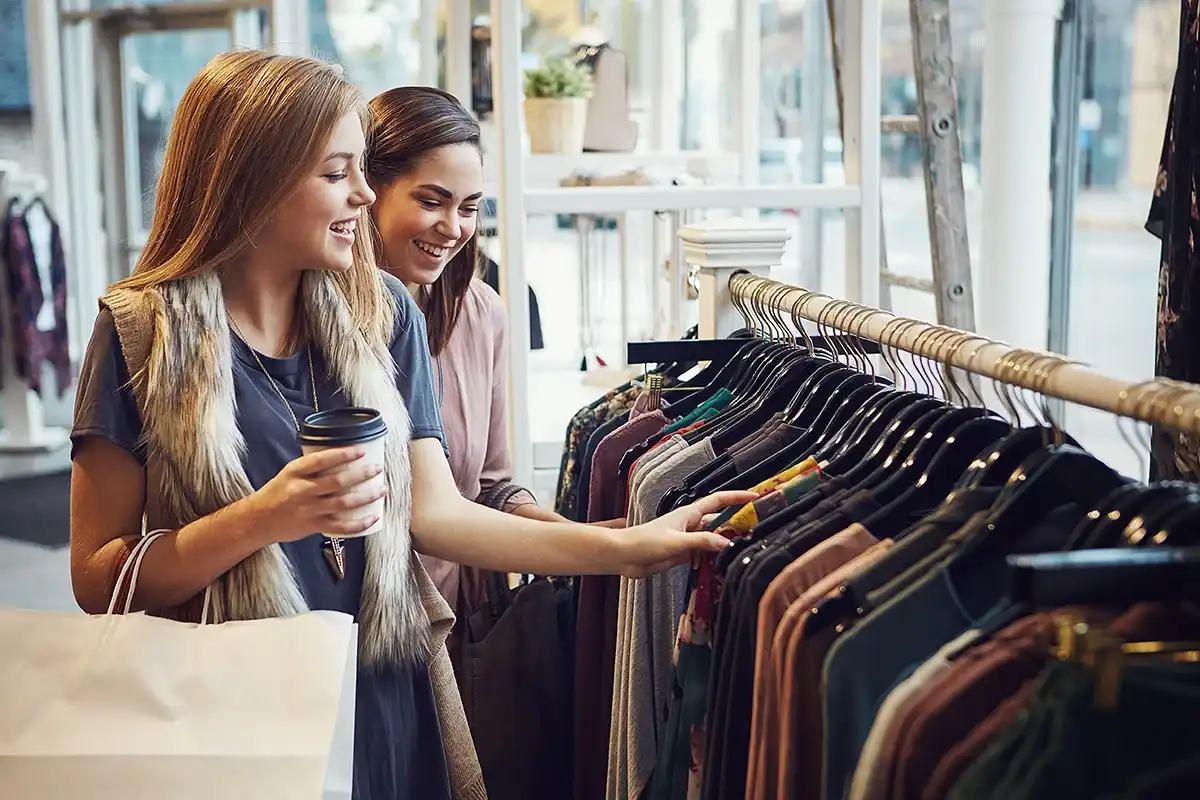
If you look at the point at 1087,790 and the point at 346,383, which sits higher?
the point at 346,383

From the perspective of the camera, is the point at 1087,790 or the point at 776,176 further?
the point at 776,176

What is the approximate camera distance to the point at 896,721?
98 cm

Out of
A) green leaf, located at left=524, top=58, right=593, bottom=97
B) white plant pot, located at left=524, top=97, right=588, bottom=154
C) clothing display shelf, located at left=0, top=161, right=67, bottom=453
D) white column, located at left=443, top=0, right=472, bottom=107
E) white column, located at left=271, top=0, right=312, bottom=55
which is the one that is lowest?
clothing display shelf, located at left=0, top=161, right=67, bottom=453

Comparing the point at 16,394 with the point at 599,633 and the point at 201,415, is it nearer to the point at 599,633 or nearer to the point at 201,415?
the point at 599,633

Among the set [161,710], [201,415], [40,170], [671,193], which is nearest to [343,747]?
[161,710]

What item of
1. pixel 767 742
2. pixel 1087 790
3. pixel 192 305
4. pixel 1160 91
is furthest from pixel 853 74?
pixel 1160 91

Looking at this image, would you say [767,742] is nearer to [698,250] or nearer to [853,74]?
[698,250]

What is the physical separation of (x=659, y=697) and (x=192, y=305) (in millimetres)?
749

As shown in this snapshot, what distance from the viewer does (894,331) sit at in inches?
59.2

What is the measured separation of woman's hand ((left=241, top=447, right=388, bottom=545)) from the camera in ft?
4.39

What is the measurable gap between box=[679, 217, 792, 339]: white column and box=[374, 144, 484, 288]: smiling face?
380mm

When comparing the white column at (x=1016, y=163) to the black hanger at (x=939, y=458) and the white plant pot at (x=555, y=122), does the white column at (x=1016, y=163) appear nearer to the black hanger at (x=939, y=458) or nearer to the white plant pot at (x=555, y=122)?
the white plant pot at (x=555, y=122)

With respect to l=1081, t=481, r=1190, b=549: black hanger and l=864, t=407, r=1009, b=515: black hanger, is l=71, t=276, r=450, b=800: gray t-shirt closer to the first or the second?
l=864, t=407, r=1009, b=515: black hanger

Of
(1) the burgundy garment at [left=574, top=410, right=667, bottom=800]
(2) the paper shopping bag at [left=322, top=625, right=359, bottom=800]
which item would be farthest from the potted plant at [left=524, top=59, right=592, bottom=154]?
(2) the paper shopping bag at [left=322, top=625, right=359, bottom=800]
